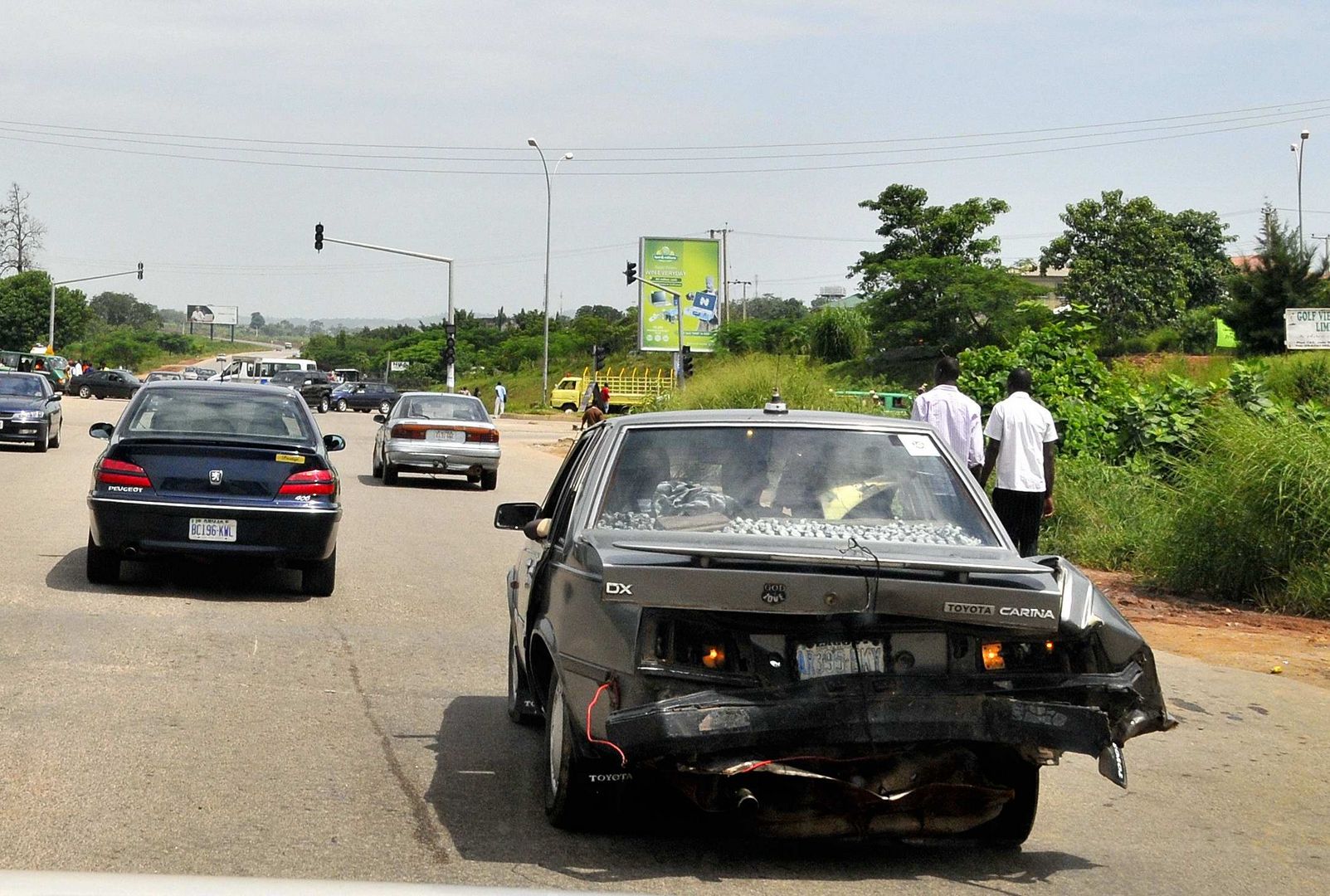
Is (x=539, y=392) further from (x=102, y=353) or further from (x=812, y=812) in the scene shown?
(x=812, y=812)

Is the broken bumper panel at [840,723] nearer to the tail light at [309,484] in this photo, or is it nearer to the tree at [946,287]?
the tail light at [309,484]

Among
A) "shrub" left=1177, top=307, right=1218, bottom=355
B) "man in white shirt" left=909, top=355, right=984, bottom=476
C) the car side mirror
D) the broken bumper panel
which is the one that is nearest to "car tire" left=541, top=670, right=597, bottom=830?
the broken bumper panel

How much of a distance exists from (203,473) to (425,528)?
6721 millimetres

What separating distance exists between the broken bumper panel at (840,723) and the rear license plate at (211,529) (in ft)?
22.5

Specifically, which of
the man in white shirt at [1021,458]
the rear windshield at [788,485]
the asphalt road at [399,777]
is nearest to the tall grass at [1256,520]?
the man in white shirt at [1021,458]

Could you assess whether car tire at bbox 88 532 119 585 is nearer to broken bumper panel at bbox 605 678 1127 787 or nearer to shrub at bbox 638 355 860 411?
broken bumper panel at bbox 605 678 1127 787

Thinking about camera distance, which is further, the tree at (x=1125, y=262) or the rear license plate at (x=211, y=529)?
the tree at (x=1125, y=262)

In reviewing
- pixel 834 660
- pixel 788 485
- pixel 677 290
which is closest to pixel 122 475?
pixel 788 485

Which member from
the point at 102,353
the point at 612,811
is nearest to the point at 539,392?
the point at 102,353

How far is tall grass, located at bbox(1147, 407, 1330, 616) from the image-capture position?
1168 cm

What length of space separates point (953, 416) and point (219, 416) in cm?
554

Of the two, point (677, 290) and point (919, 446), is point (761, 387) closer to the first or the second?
point (919, 446)

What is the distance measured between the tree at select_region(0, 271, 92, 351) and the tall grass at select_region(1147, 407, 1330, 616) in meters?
98.0

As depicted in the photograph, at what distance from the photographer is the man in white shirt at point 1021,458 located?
10.9 metres
